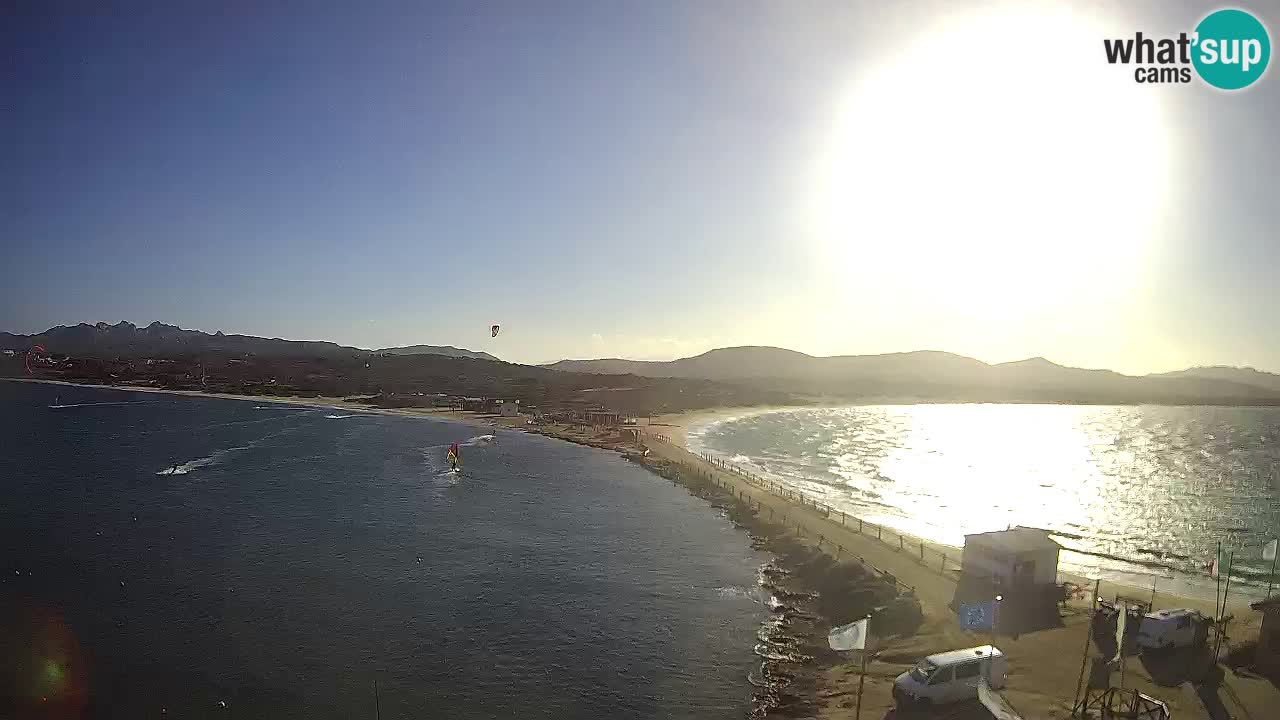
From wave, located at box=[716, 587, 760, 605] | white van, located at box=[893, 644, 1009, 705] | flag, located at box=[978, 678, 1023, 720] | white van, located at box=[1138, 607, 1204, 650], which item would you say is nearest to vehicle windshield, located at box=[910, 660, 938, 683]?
white van, located at box=[893, 644, 1009, 705]

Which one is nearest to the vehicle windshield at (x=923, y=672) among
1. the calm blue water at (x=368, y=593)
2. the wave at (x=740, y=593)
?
the calm blue water at (x=368, y=593)

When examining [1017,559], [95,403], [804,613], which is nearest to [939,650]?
[1017,559]

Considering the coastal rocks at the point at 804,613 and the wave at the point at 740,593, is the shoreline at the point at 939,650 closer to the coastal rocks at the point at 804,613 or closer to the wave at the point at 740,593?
the coastal rocks at the point at 804,613

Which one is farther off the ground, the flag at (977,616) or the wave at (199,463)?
the flag at (977,616)

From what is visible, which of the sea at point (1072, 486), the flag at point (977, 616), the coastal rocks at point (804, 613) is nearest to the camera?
the flag at point (977, 616)

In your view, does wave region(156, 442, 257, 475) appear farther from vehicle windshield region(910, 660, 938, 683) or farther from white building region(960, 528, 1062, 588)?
white building region(960, 528, 1062, 588)

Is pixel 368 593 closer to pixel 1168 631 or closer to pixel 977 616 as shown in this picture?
pixel 977 616
